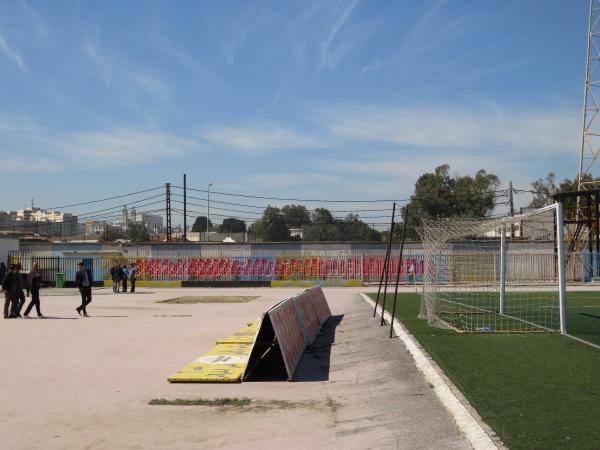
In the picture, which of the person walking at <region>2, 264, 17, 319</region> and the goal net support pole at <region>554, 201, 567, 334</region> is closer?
the goal net support pole at <region>554, 201, 567, 334</region>

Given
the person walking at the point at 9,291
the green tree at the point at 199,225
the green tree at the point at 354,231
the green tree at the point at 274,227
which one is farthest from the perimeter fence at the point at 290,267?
the green tree at the point at 199,225

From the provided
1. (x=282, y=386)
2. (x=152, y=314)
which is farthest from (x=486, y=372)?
(x=152, y=314)

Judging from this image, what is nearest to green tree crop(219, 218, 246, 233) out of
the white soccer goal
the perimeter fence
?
the perimeter fence

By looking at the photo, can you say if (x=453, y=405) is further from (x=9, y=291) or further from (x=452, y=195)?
(x=452, y=195)

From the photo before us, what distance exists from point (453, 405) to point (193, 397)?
12.5ft

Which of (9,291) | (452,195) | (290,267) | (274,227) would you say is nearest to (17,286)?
(9,291)

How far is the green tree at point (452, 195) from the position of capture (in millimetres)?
85175

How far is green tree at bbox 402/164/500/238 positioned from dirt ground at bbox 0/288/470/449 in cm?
6929

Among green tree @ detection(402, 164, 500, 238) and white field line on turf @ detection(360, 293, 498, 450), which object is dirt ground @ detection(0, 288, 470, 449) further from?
green tree @ detection(402, 164, 500, 238)

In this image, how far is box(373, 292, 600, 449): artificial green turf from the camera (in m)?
6.78

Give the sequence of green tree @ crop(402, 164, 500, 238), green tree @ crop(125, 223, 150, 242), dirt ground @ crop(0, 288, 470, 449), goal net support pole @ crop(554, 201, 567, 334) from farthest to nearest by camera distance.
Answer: green tree @ crop(125, 223, 150, 242) → green tree @ crop(402, 164, 500, 238) → goal net support pole @ crop(554, 201, 567, 334) → dirt ground @ crop(0, 288, 470, 449)

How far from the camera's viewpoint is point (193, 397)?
9.84m

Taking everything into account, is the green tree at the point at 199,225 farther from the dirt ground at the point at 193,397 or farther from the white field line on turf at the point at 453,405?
the white field line on turf at the point at 453,405

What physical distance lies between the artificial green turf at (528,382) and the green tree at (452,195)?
226 feet
